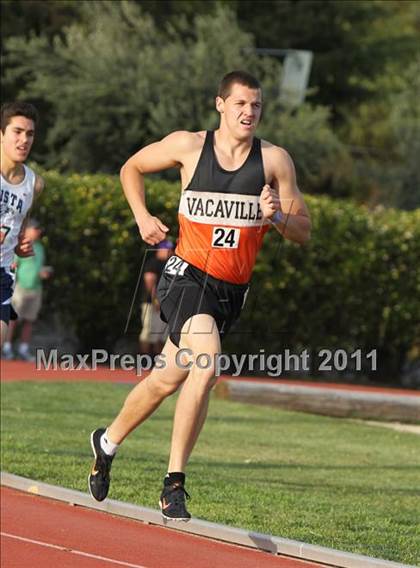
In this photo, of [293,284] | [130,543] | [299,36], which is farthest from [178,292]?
[299,36]

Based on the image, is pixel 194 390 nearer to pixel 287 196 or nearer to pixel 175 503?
pixel 175 503

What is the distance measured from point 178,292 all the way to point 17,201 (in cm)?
232

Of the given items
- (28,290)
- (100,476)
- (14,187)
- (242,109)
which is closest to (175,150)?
(242,109)

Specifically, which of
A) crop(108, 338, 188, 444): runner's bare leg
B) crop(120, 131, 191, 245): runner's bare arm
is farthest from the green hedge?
crop(120, 131, 191, 245): runner's bare arm

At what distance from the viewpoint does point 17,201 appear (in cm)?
1012

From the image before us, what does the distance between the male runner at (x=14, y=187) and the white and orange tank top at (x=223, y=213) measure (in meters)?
1.98

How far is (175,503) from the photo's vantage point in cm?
809

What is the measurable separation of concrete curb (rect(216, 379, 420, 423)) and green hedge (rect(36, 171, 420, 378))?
5.62 m

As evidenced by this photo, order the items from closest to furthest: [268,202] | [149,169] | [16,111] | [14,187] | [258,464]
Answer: [268,202] → [149,169] → [16,111] → [14,187] → [258,464]

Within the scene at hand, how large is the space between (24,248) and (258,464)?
4.08 m

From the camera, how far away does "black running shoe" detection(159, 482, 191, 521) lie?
8070 mm

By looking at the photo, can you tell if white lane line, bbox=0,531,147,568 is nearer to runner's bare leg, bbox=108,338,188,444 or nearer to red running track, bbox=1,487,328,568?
red running track, bbox=1,487,328,568

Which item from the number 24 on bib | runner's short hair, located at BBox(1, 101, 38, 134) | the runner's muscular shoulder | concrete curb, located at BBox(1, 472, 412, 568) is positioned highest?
runner's short hair, located at BBox(1, 101, 38, 134)

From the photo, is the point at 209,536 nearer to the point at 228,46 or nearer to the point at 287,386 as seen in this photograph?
the point at 287,386
